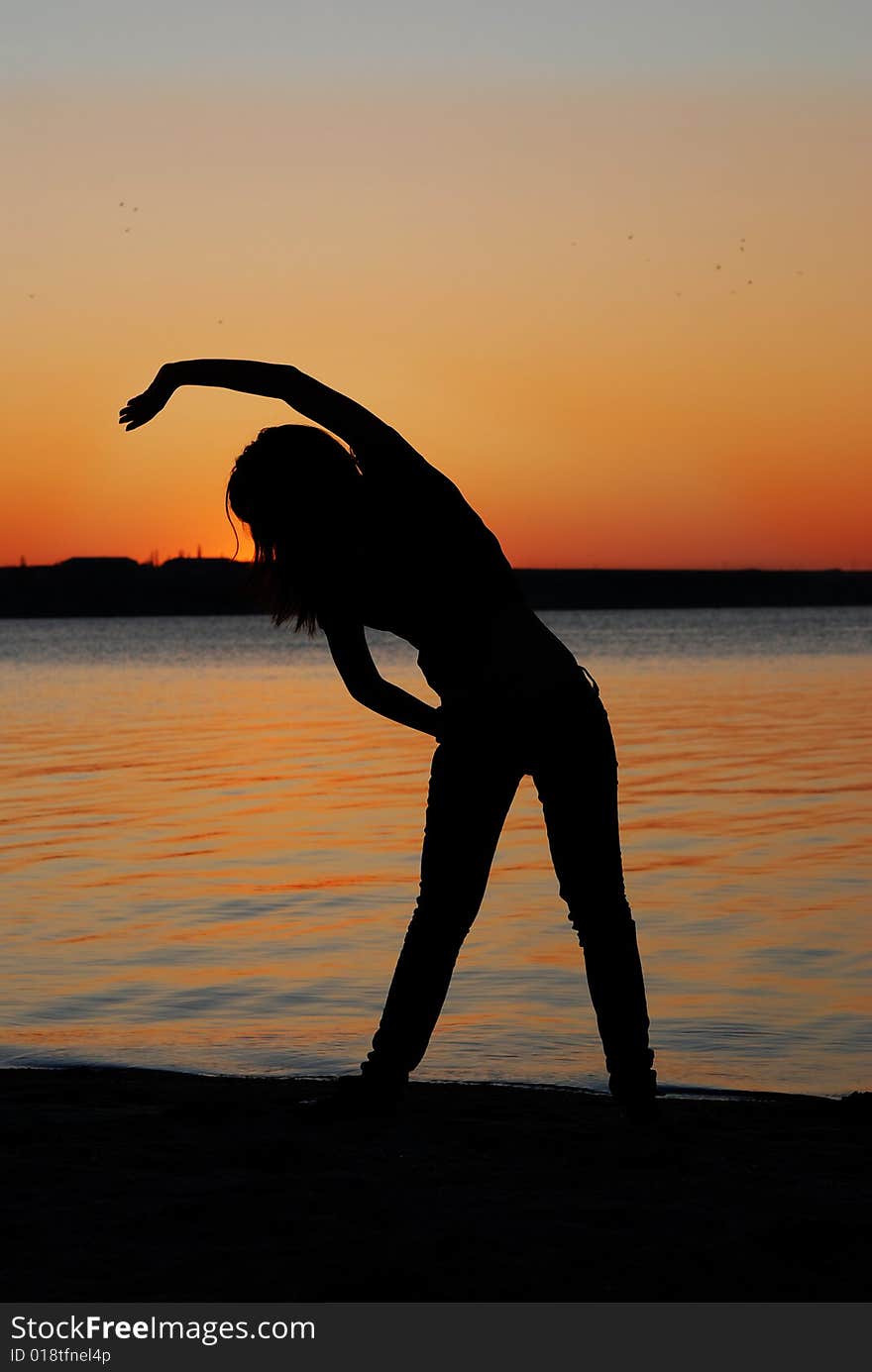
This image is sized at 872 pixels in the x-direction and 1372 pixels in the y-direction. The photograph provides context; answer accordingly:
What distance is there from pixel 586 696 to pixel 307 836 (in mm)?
10931

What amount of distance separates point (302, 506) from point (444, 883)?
1157mm

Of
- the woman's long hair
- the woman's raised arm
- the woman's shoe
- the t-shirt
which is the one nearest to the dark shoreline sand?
the woman's shoe

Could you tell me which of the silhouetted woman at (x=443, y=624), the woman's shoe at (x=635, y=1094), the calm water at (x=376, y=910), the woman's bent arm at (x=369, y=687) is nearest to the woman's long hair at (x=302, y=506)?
the silhouetted woman at (x=443, y=624)

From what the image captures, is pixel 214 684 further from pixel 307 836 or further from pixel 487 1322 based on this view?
pixel 487 1322

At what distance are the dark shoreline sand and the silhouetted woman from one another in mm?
564

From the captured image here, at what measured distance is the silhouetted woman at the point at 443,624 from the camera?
4664 mm

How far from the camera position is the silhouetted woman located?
184 inches

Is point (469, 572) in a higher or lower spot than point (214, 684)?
higher

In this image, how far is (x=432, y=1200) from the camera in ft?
14.3

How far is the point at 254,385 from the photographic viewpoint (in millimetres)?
4707

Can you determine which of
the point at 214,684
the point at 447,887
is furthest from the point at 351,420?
the point at 214,684

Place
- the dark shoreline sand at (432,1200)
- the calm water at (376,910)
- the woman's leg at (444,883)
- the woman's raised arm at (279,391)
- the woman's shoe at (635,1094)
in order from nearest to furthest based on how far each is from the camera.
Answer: the dark shoreline sand at (432,1200)
the woman's raised arm at (279,391)
the woman's leg at (444,883)
the woman's shoe at (635,1094)
the calm water at (376,910)

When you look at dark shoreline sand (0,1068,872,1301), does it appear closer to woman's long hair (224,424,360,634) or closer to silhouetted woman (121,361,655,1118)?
silhouetted woman (121,361,655,1118)

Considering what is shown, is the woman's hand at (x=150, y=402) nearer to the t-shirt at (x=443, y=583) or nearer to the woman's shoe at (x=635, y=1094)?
the t-shirt at (x=443, y=583)
